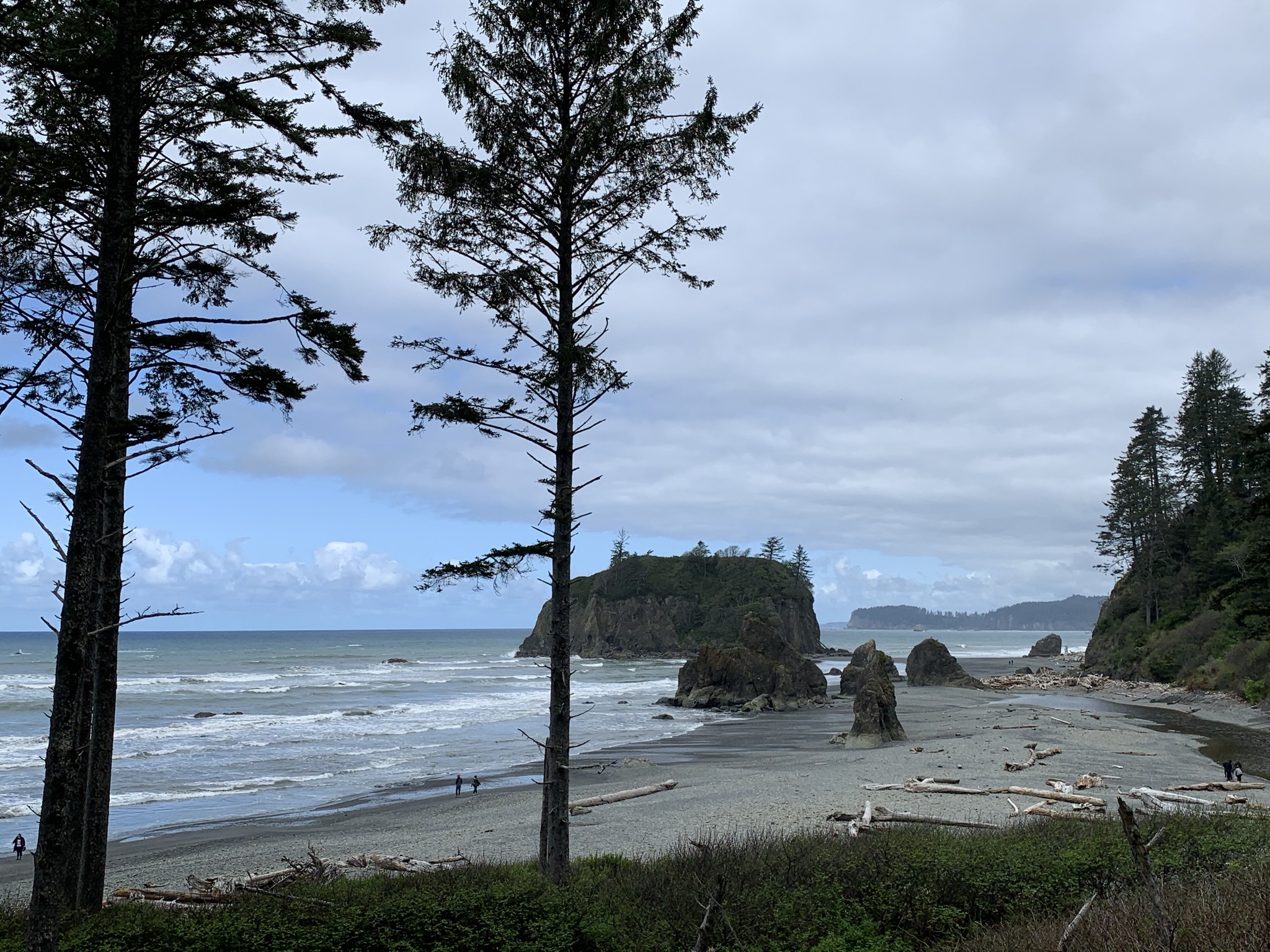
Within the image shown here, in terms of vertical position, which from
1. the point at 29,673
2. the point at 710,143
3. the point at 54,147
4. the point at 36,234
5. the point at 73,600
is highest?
the point at 710,143

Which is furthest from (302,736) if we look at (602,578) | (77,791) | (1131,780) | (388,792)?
(602,578)

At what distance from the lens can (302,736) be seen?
128 feet

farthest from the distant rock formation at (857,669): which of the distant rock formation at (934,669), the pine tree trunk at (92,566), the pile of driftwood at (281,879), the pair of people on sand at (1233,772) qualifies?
the pine tree trunk at (92,566)

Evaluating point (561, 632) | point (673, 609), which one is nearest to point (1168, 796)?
point (561, 632)

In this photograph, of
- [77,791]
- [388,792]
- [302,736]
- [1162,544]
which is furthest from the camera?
[1162,544]

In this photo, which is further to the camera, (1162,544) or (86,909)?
(1162,544)

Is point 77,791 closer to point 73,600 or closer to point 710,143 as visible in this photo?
point 73,600

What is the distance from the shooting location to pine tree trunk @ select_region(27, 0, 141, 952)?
706cm

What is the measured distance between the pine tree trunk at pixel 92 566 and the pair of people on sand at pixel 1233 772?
23064 mm

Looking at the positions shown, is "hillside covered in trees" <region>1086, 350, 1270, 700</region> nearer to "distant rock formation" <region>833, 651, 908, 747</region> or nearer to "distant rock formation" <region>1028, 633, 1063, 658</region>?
"distant rock formation" <region>833, 651, 908, 747</region>

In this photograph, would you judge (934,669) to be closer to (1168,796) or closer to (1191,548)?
(1191,548)

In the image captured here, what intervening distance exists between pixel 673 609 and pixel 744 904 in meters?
133

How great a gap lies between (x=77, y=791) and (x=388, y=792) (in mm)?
15644

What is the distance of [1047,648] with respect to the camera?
119250mm
